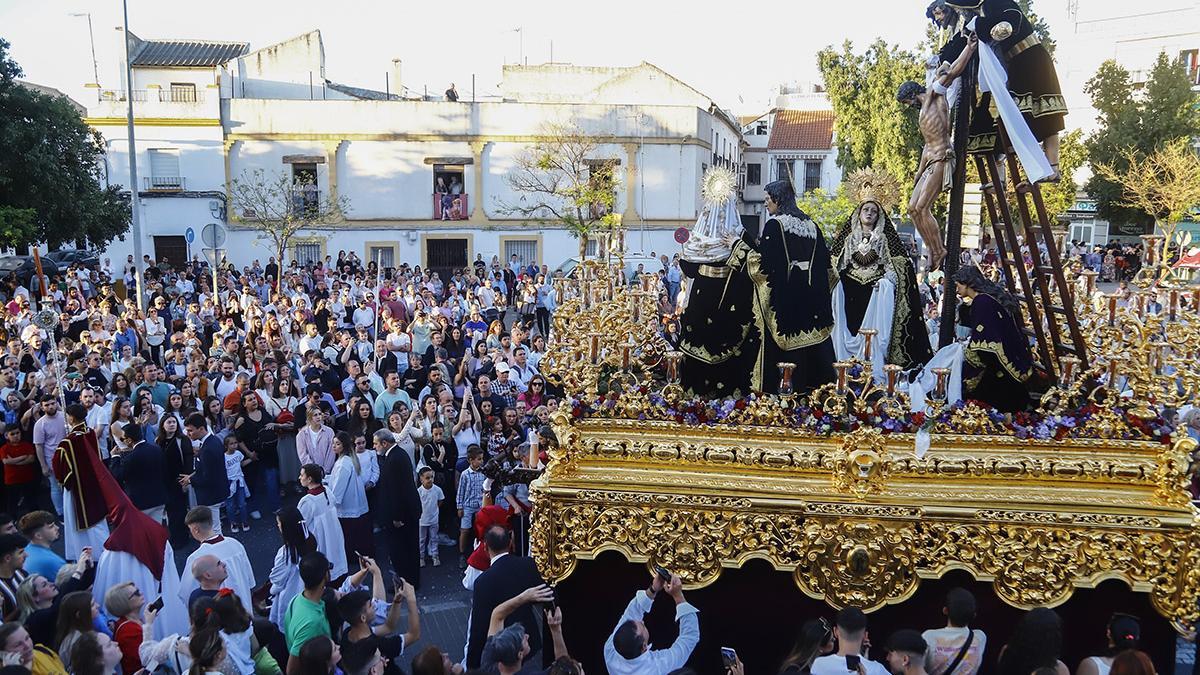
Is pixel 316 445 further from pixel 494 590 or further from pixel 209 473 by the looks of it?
pixel 494 590

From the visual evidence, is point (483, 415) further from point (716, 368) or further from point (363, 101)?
point (363, 101)

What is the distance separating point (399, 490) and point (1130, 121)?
31.7 metres

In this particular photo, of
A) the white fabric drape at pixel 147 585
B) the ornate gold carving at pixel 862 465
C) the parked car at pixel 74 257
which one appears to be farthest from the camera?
the parked car at pixel 74 257

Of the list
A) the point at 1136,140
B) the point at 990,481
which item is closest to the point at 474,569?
the point at 990,481

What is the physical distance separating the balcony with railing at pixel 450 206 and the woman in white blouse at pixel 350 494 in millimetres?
26821

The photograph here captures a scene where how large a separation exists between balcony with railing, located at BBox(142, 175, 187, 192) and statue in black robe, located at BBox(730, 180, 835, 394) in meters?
30.5

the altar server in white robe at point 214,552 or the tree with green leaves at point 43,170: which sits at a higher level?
the tree with green leaves at point 43,170

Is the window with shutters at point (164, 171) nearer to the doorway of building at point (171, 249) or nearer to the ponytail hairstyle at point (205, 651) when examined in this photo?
the doorway of building at point (171, 249)

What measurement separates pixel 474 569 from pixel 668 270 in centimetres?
1681

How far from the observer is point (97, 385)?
10.9 metres

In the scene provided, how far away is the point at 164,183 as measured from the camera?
3266 centimetres

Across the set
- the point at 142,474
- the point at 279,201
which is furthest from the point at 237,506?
the point at 279,201

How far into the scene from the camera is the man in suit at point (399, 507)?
7977 millimetres

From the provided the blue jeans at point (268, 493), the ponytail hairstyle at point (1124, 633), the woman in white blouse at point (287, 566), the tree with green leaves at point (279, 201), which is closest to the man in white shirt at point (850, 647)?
the ponytail hairstyle at point (1124, 633)
